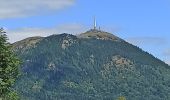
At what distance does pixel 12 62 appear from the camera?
197 ft

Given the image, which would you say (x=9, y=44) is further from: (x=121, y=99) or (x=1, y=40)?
(x=121, y=99)

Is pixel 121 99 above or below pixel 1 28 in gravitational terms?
below

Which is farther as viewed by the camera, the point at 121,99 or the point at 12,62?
the point at 121,99

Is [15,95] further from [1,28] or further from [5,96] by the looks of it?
[1,28]

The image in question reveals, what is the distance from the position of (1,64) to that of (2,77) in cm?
129

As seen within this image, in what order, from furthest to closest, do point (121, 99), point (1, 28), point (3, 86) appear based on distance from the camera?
1. point (121, 99)
2. point (1, 28)
3. point (3, 86)

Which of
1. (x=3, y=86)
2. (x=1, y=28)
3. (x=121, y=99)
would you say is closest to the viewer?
(x=3, y=86)

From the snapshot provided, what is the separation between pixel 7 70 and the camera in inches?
2331

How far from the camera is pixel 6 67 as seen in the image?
194 feet

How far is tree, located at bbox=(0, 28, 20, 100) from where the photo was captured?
59.0m

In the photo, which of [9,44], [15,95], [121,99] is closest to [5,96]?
[15,95]

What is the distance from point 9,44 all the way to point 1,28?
2.92 metres

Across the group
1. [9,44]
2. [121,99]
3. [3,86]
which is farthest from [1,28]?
[121,99]

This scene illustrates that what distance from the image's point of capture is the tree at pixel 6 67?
5903cm
